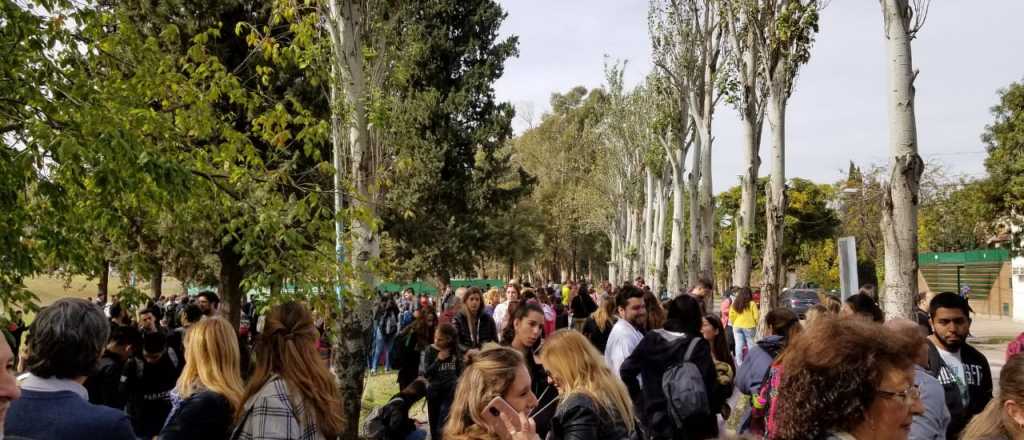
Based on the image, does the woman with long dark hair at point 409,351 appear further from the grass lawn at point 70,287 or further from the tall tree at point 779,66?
the tall tree at point 779,66

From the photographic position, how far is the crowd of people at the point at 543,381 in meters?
2.57

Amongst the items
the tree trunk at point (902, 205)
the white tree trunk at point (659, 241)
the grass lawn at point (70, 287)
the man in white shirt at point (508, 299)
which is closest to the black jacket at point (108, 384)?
A: the grass lawn at point (70, 287)

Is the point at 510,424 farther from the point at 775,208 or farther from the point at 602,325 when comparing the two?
the point at 775,208

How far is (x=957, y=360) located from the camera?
5508 millimetres

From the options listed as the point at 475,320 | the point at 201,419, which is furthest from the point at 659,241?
the point at 201,419

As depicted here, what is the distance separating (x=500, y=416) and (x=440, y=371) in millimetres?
4002

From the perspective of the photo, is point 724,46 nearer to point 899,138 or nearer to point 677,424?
point 899,138

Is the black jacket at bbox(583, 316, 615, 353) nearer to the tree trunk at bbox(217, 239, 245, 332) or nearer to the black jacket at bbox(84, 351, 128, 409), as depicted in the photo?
the black jacket at bbox(84, 351, 128, 409)

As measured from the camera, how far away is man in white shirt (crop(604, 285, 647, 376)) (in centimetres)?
732

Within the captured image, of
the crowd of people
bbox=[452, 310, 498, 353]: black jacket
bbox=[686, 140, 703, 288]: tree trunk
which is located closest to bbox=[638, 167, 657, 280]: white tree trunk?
bbox=[686, 140, 703, 288]: tree trunk

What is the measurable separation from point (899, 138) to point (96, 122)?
756 centimetres

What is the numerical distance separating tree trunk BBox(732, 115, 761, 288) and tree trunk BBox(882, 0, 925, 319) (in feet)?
32.5

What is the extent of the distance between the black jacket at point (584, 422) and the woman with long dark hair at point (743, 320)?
420 inches

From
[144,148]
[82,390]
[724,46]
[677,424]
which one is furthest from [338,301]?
[724,46]
